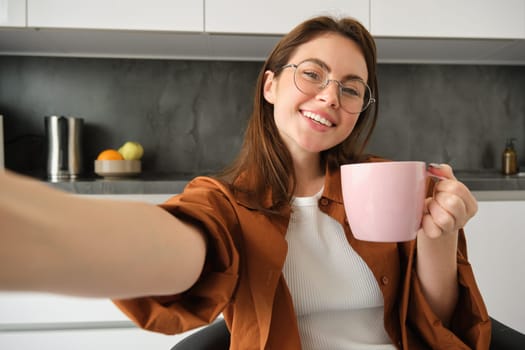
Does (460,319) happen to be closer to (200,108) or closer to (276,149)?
(276,149)

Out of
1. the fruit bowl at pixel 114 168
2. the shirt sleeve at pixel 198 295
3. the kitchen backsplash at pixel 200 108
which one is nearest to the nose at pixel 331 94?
the shirt sleeve at pixel 198 295

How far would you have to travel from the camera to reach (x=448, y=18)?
1.83 m

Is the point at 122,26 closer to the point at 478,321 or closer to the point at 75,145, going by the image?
the point at 75,145

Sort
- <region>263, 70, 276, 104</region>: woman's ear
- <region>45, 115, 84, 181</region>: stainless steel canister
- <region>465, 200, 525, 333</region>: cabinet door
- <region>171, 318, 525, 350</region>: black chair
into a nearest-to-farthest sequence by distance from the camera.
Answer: <region>171, 318, 525, 350</region>: black chair
<region>263, 70, 276, 104</region>: woman's ear
<region>465, 200, 525, 333</region>: cabinet door
<region>45, 115, 84, 181</region>: stainless steel canister

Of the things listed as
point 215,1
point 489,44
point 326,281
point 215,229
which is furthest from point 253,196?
point 489,44

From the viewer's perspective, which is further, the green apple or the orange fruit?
the green apple

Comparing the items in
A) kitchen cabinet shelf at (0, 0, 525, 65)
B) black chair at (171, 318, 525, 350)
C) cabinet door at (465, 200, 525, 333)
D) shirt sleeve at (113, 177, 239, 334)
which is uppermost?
kitchen cabinet shelf at (0, 0, 525, 65)

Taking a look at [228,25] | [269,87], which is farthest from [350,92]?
[228,25]

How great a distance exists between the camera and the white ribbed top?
723mm

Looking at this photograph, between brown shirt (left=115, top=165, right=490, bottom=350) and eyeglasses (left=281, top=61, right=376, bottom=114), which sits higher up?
eyeglasses (left=281, top=61, right=376, bottom=114)

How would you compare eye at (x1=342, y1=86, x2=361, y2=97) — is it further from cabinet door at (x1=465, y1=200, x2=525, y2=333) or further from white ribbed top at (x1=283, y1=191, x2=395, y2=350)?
cabinet door at (x1=465, y1=200, x2=525, y2=333)

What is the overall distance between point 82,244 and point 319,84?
61 cm

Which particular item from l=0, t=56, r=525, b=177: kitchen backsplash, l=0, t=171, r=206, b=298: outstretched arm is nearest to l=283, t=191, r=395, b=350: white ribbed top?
l=0, t=171, r=206, b=298: outstretched arm

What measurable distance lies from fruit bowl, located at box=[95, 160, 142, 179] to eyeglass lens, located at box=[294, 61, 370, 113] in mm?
1181
